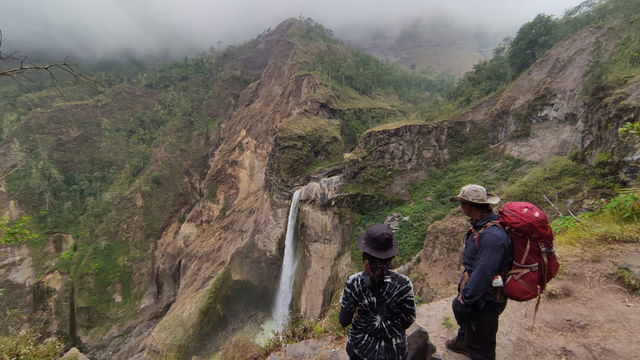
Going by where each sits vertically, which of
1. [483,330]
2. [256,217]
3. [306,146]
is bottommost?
[256,217]

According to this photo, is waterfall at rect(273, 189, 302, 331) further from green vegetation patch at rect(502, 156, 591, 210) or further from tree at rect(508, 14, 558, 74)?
tree at rect(508, 14, 558, 74)

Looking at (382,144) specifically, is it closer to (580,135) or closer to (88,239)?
(580,135)

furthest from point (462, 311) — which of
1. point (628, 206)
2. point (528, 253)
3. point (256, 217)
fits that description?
point (256, 217)

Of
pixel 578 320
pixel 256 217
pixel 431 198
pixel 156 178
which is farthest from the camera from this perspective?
pixel 156 178

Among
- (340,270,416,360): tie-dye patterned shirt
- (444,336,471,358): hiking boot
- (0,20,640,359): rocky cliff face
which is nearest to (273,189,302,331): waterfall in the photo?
(0,20,640,359): rocky cliff face

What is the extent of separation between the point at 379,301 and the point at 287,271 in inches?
672

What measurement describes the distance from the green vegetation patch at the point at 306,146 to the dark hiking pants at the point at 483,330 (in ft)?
59.3

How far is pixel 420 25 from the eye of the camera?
105 m

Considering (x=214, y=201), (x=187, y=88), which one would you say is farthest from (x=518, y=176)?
(x=187, y=88)

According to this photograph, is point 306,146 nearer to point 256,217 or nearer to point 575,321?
point 256,217

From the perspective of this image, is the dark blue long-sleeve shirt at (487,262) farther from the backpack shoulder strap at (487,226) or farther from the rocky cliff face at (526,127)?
the rocky cliff face at (526,127)

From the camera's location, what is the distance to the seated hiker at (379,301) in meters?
2.29

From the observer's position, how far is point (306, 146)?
21.6 m

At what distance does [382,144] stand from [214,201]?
66.4 ft
